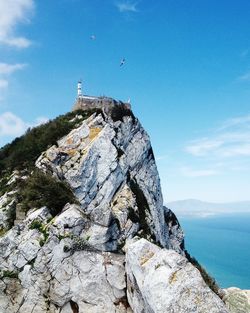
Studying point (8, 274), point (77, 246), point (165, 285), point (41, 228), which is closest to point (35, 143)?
point (41, 228)

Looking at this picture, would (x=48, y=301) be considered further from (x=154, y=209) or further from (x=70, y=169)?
(x=154, y=209)

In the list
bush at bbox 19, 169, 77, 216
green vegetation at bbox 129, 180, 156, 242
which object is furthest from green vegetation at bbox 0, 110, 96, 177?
green vegetation at bbox 129, 180, 156, 242

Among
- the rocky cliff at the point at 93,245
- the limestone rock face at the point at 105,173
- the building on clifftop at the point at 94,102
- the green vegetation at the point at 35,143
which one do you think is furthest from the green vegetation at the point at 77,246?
the building on clifftop at the point at 94,102

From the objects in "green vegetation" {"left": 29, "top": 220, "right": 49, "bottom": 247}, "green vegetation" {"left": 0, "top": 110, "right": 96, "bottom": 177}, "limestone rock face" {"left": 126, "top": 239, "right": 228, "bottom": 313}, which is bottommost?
"limestone rock face" {"left": 126, "top": 239, "right": 228, "bottom": 313}

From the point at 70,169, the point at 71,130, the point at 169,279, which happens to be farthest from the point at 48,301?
the point at 71,130

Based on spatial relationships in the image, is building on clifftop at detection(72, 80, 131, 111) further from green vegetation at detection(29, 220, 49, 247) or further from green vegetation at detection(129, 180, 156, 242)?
green vegetation at detection(29, 220, 49, 247)

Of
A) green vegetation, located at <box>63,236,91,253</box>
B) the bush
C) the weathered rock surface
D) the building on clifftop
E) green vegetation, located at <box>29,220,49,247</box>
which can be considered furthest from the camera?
the weathered rock surface

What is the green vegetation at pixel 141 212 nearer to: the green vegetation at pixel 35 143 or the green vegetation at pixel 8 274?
the green vegetation at pixel 35 143
